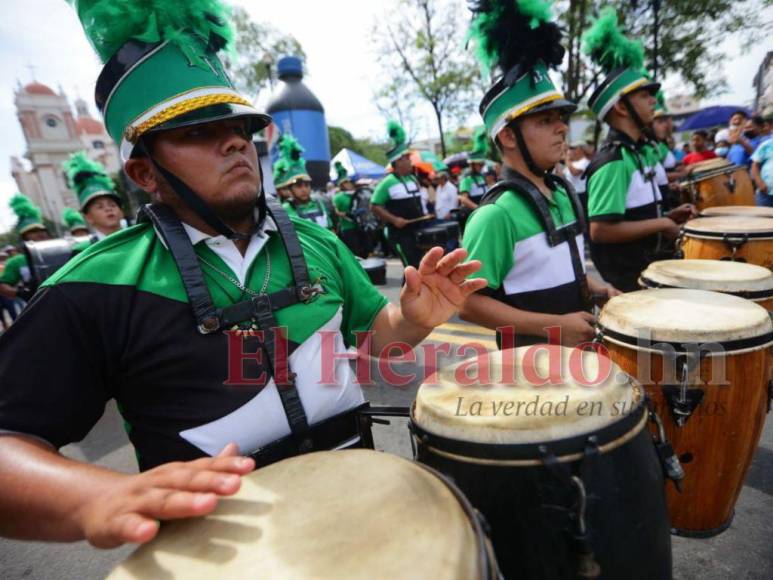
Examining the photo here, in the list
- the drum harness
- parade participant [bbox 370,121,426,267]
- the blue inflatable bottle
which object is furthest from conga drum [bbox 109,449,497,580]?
the blue inflatable bottle

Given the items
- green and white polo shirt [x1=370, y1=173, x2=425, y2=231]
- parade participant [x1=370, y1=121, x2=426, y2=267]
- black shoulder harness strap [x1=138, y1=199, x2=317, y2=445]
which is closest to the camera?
black shoulder harness strap [x1=138, y1=199, x2=317, y2=445]

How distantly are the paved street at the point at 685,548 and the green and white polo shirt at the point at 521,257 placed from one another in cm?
122

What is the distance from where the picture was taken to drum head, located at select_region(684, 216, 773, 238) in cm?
271

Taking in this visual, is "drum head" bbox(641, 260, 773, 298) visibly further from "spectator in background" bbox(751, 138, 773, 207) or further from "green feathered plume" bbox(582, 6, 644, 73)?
"spectator in background" bbox(751, 138, 773, 207)

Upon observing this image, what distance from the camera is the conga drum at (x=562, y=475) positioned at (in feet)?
3.53

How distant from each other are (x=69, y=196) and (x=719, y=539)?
73.7 meters

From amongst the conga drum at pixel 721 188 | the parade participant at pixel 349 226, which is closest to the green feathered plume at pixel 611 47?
the conga drum at pixel 721 188

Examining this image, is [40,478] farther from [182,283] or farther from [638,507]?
[638,507]

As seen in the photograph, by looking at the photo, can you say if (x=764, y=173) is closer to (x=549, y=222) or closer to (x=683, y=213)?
(x=683, y=213)

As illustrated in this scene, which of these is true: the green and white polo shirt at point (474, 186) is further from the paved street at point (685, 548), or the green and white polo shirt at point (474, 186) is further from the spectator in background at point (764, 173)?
the paved street at point (685, 548)

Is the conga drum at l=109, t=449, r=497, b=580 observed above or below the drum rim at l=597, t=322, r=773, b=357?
above

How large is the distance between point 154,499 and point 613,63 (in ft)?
14.7

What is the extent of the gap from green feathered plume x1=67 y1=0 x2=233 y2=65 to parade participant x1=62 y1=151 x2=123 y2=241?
3.62 meters

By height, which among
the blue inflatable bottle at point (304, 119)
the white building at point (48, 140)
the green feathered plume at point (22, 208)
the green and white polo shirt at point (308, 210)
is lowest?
the green and white polo shirt at point (308, 210)
